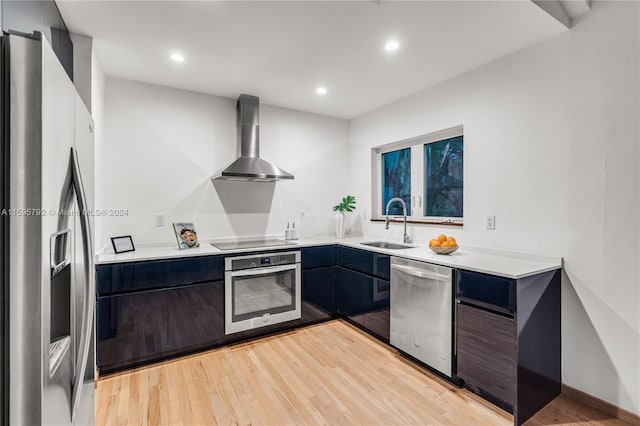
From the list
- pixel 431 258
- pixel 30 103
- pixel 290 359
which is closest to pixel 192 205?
pixel 290 359

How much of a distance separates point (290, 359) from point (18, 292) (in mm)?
2177

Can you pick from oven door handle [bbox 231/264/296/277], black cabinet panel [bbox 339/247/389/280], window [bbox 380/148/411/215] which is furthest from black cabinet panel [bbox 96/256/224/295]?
window [bbox 380/148/411/215]

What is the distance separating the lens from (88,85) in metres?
2.22

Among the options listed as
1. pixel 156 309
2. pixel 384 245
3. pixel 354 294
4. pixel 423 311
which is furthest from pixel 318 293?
pixel 156 309

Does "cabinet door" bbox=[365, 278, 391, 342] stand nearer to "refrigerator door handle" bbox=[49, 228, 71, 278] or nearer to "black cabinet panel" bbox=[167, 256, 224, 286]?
"black cabinet panel" bbox=[167, 256, 224, 286]

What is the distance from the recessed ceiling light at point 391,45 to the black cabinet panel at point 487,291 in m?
1.63

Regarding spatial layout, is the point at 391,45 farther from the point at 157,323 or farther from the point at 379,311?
the point at 157,323

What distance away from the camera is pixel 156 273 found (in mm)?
2477

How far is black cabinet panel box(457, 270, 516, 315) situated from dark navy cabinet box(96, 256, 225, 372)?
1.88m

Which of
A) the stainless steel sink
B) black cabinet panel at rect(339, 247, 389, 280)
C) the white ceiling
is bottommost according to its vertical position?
black cabinet panel at rect(339, 247, 389, 280)

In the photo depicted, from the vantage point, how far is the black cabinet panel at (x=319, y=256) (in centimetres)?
318

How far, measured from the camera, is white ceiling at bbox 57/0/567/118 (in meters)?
1.89

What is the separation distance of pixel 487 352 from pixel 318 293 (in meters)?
1.65

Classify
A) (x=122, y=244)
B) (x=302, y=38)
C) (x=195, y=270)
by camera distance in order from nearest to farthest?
(x=302, y=38) → (x=195, y=270) → (x=122, y=244)
